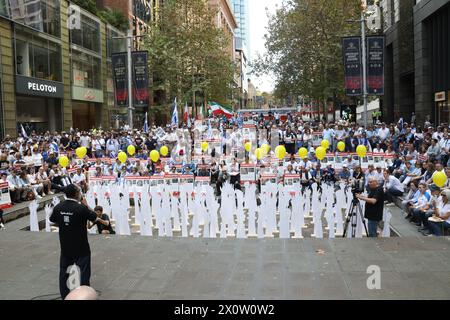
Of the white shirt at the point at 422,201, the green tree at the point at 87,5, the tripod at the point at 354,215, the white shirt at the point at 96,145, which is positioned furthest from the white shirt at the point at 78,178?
the green tree at the point at 87,5

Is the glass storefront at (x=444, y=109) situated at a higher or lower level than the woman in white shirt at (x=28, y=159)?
higher

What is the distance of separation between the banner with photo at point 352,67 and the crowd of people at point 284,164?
2.01m

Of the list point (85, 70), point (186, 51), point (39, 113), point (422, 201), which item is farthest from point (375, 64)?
point (85, 70)

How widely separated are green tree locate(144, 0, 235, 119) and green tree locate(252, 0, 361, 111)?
5071 mm

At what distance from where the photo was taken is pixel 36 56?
31.5 metres

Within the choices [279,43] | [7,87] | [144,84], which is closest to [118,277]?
[144,84]

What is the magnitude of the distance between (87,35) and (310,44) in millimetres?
18210

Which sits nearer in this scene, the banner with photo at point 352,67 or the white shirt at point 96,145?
the banner with photo at point 352,67

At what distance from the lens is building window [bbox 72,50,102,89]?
37.5 meters

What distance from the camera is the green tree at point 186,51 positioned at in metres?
40.2

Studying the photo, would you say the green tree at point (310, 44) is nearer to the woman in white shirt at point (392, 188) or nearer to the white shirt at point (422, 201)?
the woman in white shirt at point (392, 188)

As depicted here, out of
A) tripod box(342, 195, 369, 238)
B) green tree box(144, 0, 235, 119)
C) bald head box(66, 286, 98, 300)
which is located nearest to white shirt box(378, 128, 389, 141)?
tripod box(342, 195, 369, 238)

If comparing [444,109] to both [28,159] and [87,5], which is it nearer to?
[28,159]
